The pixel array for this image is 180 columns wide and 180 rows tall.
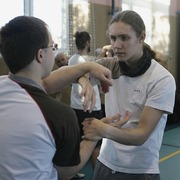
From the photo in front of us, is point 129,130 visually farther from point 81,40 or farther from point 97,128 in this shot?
point 81,40

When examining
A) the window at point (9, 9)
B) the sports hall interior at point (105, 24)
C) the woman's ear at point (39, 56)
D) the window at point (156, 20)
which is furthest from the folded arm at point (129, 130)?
the window at point (156, 20)

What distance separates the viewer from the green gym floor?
3.46m

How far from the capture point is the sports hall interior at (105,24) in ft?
12.7

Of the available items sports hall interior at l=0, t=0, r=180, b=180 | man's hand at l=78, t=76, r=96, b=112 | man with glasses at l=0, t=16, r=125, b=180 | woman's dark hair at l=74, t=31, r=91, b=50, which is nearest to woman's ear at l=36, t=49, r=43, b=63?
man with glasses at l=0, t=16, r=125, b=180

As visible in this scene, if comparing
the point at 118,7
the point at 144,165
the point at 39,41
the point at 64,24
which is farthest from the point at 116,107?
the point at 118,7

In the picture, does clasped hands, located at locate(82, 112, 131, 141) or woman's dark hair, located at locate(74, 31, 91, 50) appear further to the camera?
woman's dark hair, located at locate(74, 31, 91, 50)

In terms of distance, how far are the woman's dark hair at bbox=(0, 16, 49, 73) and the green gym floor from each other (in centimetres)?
261

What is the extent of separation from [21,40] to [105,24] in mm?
4316

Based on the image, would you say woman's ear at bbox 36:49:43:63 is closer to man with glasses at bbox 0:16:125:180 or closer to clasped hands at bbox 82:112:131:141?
man with glasses at bbox 0:16:125:180

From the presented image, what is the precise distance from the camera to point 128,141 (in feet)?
4.30

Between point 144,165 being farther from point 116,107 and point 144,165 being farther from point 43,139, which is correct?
point 43,139

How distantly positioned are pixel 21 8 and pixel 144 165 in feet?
9.69

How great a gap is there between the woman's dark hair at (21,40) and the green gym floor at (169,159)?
2.61 meters

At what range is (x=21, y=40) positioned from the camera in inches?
37.3
